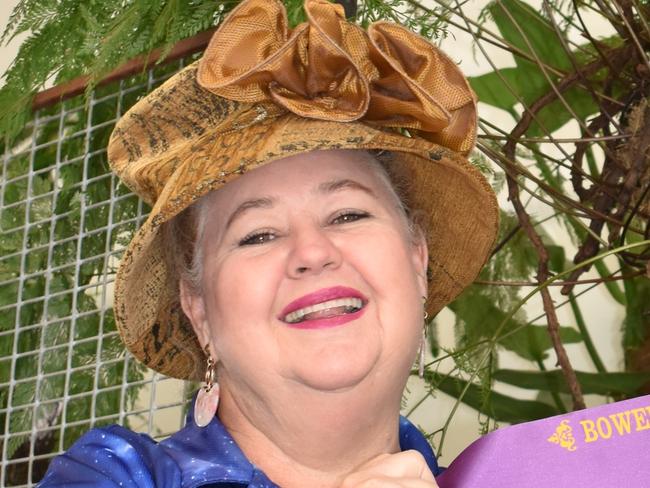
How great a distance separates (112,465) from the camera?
1.11 m

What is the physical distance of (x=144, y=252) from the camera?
1194 millimetres

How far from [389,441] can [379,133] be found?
0.33 metres

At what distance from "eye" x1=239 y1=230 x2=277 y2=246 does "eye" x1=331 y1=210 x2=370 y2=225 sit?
0.22 ft

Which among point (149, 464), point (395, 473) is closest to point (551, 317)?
point (395, 473)

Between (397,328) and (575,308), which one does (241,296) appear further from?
(575,308)

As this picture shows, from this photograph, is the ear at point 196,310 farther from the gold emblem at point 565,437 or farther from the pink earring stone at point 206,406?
the gold emblem at point 565,437

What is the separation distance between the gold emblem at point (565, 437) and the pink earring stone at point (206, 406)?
A: 0.39 m

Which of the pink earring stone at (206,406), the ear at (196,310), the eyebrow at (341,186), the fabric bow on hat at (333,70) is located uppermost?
the fabric bow on hat at (333,70)

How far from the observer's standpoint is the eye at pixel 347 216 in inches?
46.3

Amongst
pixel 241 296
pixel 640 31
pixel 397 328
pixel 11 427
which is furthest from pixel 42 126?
pixel 640 31

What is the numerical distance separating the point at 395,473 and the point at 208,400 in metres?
0.26

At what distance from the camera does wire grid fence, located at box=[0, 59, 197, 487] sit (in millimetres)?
1496

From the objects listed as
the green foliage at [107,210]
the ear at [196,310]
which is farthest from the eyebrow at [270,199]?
the green foliage at [107,210]

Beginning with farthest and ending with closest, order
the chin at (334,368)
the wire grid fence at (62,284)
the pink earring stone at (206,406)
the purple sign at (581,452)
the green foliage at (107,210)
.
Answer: the wire grid fence at (62,284) < the green foliage at (107,210) < the pink earring stone at (206,406) < the chin at (334,368) < the purple sign at (581,452)
